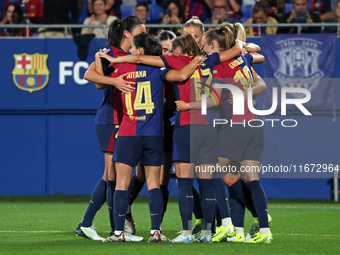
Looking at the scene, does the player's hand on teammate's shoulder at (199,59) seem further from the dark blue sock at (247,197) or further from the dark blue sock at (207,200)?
the dark blue sock at (247,197)

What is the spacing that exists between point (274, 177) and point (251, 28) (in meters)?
3.00

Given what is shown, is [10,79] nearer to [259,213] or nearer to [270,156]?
[270,156]

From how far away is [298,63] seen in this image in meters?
13.4

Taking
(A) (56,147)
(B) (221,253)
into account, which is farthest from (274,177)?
(B) (221,253)

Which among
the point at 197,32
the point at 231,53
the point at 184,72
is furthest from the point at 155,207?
the point at 197,32

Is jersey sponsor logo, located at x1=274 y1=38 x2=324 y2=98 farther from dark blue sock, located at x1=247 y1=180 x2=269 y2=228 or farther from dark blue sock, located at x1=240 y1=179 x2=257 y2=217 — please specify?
dark blue sock, located at x1=247 y1=180 x2=269 y2=228

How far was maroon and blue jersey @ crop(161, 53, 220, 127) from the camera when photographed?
20.6 feet

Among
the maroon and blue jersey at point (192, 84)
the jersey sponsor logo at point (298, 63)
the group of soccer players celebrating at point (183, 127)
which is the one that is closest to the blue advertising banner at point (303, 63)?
the jersey sponsor logo at point (298, 63)

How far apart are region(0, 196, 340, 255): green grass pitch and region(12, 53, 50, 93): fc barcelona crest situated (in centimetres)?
226

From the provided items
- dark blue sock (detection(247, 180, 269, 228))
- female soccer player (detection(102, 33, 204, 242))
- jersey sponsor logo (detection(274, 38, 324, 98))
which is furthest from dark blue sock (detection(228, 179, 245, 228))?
jersey sponsor logo (detection(274, 38, 324, 98))

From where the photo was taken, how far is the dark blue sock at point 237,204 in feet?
22.0

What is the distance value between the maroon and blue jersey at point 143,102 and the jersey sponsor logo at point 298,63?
292 inches

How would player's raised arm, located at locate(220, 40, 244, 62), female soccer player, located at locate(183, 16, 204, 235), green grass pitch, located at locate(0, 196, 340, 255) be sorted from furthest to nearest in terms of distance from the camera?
female soccer player, located at locate(183, 16, 204, 235) → player's raised arm, located at locate(220, 40, 244, 62) → green grass pitch, located at locate(0, 196, 340, 255)

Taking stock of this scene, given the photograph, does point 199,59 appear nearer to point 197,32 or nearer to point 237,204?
point 197,32
